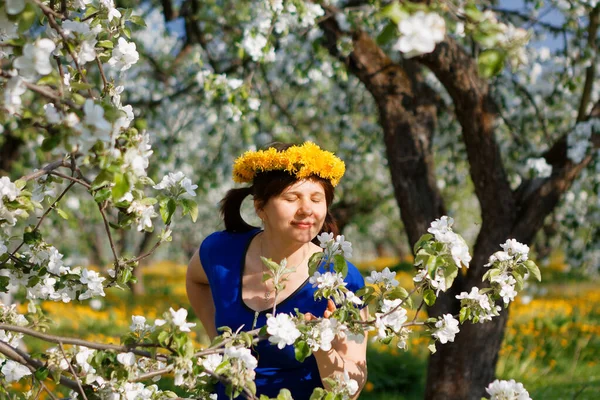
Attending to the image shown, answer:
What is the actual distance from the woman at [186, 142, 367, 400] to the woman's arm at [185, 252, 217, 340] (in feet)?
0.68

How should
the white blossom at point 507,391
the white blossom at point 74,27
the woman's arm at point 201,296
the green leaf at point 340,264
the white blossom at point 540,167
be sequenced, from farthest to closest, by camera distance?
1. the white blossom at point 540,167
2. the woman's arm at point 201,296
3. the green leaf at point 340,264
4. the white blossom at point 507,391
5. the white blossom at point 74,27

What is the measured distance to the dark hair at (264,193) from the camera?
222 centimetres

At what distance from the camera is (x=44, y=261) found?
192 cm

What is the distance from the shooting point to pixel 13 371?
188 cm

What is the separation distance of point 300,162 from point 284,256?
0.37 metres

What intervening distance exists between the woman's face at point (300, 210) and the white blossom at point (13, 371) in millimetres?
874

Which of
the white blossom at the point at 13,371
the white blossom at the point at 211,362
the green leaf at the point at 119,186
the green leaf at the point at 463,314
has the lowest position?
the white blossom at the point at 211,362

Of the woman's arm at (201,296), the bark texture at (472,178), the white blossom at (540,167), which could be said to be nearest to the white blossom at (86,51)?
the woman's arm at (201,296)

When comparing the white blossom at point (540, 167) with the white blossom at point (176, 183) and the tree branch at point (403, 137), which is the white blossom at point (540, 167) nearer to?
the tree branch at point (403, 137)

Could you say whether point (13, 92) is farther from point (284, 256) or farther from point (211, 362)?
point (284, 256)

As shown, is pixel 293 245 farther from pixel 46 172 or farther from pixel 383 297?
pixel 46 172

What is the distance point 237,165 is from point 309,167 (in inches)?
12.5

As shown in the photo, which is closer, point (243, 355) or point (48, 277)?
point (243, 355)

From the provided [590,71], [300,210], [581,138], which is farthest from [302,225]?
[590,71]
